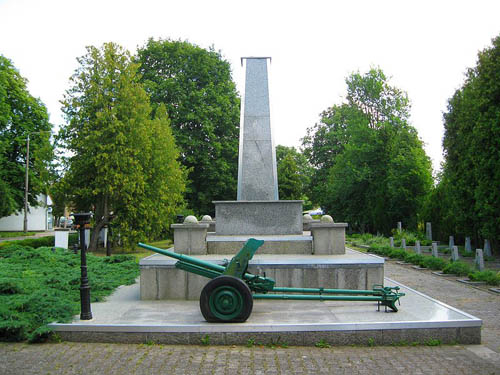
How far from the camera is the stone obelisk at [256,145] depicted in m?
12.5

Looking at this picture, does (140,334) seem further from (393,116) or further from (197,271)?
(393,116)

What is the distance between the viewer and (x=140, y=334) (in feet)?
21.0

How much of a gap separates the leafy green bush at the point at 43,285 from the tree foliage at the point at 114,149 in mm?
7837

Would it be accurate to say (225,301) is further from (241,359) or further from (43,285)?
(43,285)

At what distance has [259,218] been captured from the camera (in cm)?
1161

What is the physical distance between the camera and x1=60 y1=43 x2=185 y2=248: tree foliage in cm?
2228

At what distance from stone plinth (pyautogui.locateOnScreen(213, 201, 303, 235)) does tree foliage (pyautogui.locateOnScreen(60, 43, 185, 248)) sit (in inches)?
466

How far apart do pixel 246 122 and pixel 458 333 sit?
8.09 metres

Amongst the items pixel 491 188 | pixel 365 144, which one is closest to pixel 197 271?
pixel 491 188

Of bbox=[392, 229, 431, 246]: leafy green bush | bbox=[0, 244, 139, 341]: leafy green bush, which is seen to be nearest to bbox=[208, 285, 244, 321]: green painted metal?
bbox=[0, 244, 139, 341]: leafy green bush

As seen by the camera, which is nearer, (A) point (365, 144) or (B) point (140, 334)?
(B) point (140, 334)

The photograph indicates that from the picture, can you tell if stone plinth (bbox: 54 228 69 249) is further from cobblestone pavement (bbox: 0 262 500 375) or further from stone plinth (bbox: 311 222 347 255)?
A: cobblestone pavement (bbox: 0 262 500 375)

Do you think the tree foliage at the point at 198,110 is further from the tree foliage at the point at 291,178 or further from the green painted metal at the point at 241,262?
the green painted metal at the point at 241,262

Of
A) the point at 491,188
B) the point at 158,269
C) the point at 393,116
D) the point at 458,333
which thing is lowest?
the point at 458,333
